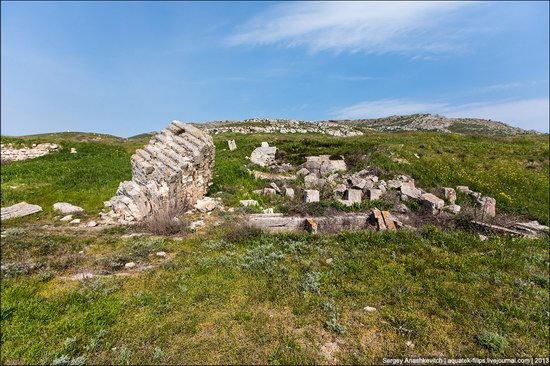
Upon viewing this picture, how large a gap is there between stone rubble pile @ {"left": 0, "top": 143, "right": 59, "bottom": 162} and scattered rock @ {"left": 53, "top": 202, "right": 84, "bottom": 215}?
17.9 m

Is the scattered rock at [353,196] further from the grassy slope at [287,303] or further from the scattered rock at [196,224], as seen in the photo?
the scattered rock at [196,224]

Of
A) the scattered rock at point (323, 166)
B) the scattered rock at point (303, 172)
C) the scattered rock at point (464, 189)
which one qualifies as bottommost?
the scattered rock at point (464, 189)

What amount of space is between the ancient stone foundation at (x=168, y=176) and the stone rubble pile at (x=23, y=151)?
63.3ft

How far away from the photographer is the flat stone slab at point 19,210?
1253 cm

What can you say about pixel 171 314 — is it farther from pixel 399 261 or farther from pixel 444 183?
pixel 444 183

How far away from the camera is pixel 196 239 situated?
9.84 metres

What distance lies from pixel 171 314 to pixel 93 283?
2444 millimetres

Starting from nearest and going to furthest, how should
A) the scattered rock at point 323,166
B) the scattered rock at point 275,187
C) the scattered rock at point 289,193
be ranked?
the scattered rock at point 289,193
the scattered rock at point 275,187
the scattered rock at point 323,166

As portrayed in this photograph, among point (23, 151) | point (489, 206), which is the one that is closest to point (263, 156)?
point (489, 206)

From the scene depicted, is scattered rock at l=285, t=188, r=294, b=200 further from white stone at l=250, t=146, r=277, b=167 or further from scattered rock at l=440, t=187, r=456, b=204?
scattered rock at l=440, t=187, r=456, b=204

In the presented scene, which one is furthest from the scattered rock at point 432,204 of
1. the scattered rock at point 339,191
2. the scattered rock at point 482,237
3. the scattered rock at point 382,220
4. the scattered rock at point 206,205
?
the scattered rock at point 206,205

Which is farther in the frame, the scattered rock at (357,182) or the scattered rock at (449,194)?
the scattered rock at (357,182)

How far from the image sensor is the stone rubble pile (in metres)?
26.6

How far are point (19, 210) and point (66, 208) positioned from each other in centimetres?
190
